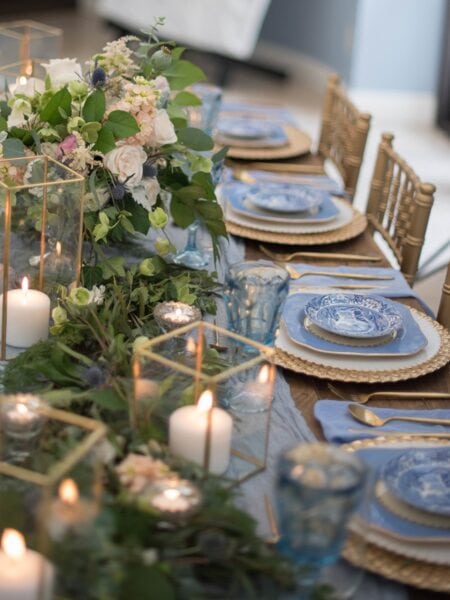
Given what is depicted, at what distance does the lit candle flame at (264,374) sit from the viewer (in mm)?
1285

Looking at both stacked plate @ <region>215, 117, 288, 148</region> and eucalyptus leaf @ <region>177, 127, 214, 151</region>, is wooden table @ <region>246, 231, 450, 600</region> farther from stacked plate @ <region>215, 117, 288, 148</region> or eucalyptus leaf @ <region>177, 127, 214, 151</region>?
stacked plate @ <region>215, 117, 288, 148</region>

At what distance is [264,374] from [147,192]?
0.55m

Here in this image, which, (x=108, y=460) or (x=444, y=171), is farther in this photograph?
(x=444, y=171)

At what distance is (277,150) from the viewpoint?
273cm

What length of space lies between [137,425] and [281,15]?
6.09 meters

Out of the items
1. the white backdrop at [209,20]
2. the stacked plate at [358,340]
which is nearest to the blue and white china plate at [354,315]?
the stacked plate at [358,340]

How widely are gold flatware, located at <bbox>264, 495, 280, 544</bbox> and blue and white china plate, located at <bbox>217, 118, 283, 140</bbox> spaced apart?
1.60 metres

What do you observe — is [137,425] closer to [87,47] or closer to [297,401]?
[297,401]

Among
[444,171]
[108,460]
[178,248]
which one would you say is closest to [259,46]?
[444,171]

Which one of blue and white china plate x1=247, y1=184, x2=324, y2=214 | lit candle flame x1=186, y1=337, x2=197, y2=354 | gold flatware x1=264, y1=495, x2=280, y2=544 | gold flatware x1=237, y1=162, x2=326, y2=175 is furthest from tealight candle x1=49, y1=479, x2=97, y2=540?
gold flatware x1=237, y1=162, x2=326, y2=175

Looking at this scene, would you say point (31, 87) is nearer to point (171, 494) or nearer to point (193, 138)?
point (193, 138)

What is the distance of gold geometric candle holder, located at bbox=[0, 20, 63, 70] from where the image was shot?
235cm

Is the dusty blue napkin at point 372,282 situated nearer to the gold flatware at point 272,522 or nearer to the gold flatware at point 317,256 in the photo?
the gold flatware at point 317,256

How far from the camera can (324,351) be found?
1.61 metres
